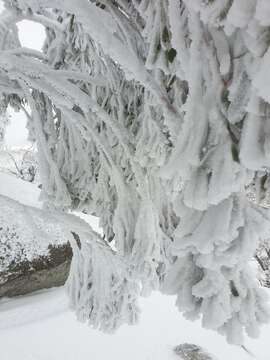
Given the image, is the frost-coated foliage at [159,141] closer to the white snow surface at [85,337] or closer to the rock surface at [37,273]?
the white snow surface at [85,337]

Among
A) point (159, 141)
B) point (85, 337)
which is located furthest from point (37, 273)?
point (159, 141)

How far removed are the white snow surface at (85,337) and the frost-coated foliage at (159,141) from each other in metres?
2.64

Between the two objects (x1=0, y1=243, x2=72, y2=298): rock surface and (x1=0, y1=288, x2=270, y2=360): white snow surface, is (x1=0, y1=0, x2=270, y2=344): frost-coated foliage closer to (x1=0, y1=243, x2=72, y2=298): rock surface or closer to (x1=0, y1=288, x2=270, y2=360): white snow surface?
(x1=0, y1=288, x2=270, y2=360): white snow surface

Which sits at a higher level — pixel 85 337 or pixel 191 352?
pixel 85 337

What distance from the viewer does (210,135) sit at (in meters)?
1.48

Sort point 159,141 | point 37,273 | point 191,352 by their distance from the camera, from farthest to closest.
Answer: point 37,273
point 191,352
point 159,141

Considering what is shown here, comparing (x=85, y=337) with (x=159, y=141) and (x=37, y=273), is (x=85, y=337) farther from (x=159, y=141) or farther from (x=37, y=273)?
(x=159, y=141)

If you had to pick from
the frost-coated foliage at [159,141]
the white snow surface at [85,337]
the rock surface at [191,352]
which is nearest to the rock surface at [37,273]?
the white snow surface at [85,337]

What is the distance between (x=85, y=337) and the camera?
7.51 meters

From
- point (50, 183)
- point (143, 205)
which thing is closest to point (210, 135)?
point (143, 205)

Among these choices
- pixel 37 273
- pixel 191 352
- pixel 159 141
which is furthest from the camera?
pixel 37 273

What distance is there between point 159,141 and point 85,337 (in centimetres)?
535

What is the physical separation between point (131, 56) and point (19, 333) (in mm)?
6386

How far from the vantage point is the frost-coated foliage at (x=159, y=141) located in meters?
1.39
